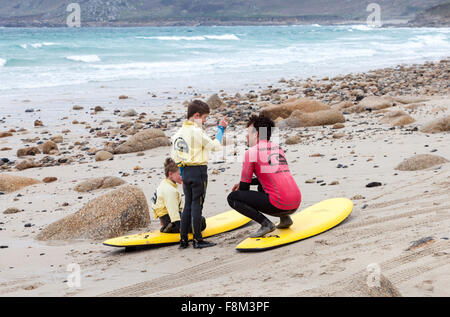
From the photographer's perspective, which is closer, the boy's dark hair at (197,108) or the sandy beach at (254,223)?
the sandy beach at (254,223)

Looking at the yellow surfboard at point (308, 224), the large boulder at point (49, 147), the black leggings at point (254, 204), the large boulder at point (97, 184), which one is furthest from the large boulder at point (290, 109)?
the black leggings at point (254, 204)

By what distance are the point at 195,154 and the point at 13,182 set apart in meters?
4.65

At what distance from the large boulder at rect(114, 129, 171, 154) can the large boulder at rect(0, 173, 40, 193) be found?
2541mm

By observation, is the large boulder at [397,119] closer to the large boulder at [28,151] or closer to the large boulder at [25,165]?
the large boulder at [25,165]

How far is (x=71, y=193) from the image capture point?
8.68 meters

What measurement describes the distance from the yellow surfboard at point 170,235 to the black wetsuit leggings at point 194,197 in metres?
0.25

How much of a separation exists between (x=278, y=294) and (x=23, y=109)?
52.2 feet

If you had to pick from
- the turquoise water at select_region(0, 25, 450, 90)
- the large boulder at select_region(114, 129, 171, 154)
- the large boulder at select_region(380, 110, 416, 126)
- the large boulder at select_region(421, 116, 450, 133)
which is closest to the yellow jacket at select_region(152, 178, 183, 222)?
the large boulder at select_region(114, 129, 171, 154)

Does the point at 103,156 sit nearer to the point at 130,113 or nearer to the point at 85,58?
the point at 130,113

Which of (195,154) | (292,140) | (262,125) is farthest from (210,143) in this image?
(292,140)

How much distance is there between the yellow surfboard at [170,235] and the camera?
607 centimetres

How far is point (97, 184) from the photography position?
8797 mm
